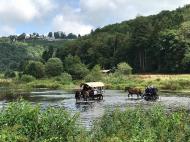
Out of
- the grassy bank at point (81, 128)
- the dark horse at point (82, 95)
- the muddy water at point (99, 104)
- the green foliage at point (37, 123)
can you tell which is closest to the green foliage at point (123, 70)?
the dark horse at point (82, 95)

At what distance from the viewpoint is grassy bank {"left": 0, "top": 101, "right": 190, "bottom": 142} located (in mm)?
35125

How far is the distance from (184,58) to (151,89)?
270ft

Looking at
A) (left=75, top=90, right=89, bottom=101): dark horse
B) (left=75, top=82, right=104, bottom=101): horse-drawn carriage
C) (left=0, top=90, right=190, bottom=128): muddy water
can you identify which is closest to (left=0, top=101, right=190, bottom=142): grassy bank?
(left=0, top=90, right=190, bottom=128): muddy water

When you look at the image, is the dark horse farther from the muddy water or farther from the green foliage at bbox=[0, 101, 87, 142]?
the green foliage at bbox=[0, 101, 87, 142]

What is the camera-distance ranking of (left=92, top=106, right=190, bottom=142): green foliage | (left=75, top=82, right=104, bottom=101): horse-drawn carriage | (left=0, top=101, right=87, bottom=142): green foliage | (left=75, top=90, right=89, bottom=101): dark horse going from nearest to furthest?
(left=92, top=106, right=190, bottom=142): green foliage < (left=0, top=101, right=87, bottom=142): green foliage < (left=75, top=90, right=89, bottom=101): dark horse < (left=75, top=82, right=104, bottom=101): horse-drawn carriage

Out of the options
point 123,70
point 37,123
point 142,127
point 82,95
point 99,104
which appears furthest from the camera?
point 123,70

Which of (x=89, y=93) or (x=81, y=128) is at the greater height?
(x=89, y=93)

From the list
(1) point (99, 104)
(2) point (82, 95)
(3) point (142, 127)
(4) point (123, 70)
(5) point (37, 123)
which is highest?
(4) point (123, 70)

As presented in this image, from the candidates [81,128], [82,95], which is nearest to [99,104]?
[82,95]

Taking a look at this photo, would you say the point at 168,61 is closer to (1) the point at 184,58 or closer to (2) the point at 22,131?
(1) the point at 184,58

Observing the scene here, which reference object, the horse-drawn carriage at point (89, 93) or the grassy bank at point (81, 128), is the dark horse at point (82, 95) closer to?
the horse-drawn carriage at point (89, 93)

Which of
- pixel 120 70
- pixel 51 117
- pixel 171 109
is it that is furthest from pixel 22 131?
pixel 120 70

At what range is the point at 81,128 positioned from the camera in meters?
38.3

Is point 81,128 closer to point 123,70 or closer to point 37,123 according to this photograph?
point 37,123
